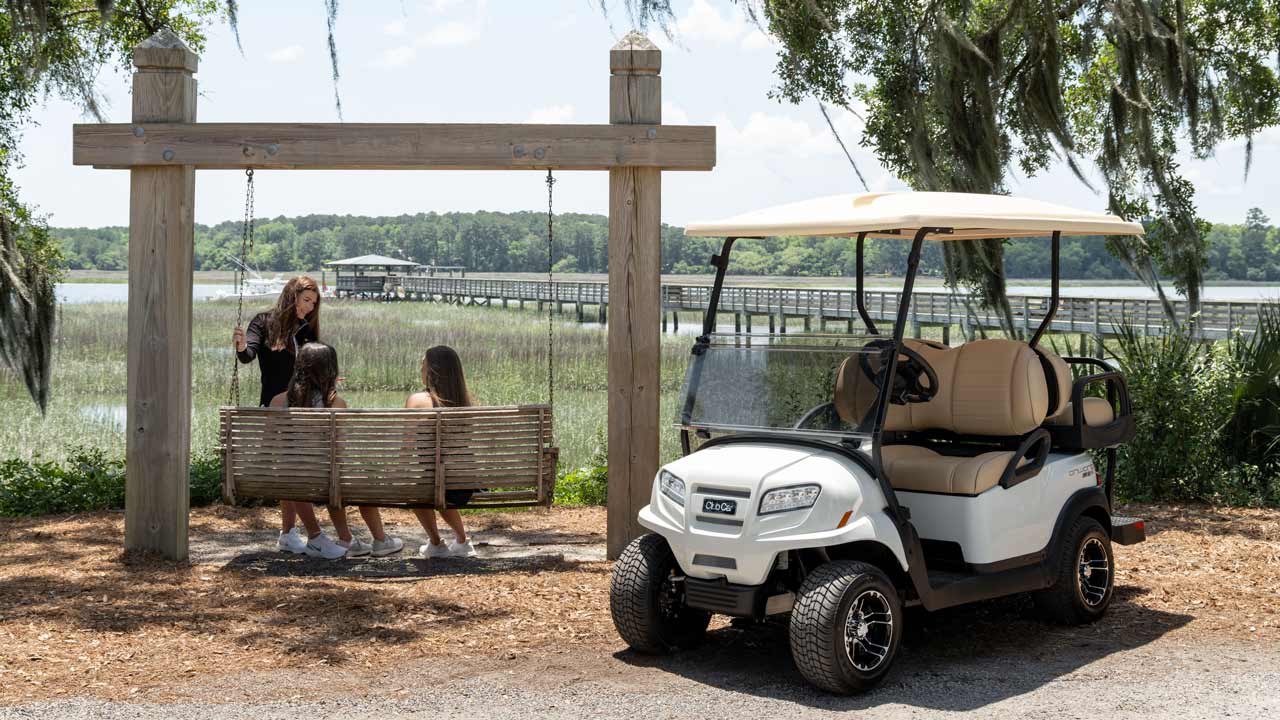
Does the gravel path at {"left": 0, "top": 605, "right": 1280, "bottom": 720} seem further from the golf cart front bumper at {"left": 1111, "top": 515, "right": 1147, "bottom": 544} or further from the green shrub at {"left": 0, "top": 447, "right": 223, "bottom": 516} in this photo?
the green shrub at {"left": 0, "top": 447, "right": 223, "bottom": 516}

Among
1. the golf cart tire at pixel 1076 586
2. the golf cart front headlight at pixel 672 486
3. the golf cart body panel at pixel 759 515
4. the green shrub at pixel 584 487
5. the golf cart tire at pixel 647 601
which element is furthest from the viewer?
the green shrub at pixel 584 487

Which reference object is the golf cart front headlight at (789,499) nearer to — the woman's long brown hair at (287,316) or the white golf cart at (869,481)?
the white golf cart at (869,481)

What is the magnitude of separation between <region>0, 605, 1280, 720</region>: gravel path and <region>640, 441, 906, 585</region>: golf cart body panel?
0.46m

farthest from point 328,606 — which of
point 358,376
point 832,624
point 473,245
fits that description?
point 473,245

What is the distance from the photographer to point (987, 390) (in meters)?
5.92

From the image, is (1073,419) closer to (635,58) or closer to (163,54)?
(635,58)

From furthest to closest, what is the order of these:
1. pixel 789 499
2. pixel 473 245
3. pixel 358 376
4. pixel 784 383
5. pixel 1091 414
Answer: pixel 473 245 < pixel 358 376 < pixel 1091 414 < pixel 784 383 < pixel 789 499

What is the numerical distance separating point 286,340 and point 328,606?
1939mm

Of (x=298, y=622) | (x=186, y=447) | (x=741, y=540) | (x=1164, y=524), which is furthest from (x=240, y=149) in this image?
(x=1164, y=524)

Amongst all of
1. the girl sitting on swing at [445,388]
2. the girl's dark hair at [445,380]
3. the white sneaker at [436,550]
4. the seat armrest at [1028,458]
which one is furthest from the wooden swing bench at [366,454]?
the seat armrest at [1028,458]

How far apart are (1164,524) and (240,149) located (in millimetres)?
6277

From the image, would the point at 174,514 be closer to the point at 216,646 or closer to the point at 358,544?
the point at 358,544

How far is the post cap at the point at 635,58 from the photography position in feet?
24.2

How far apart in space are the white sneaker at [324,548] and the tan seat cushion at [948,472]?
342 centimetres
